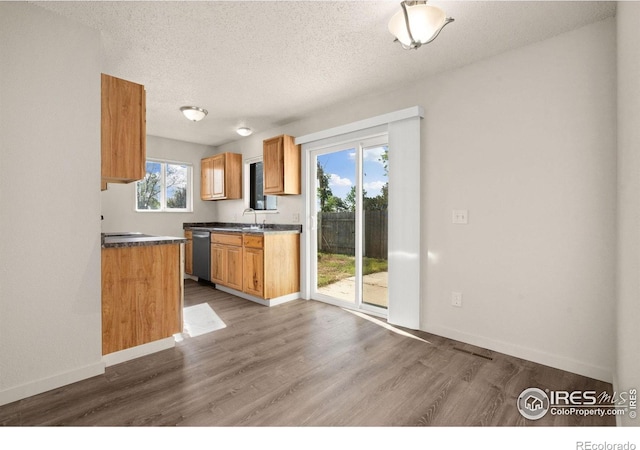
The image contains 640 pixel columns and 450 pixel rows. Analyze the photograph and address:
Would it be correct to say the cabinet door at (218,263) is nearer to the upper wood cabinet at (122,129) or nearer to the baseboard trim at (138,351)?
the baseboard trim at (138,351)

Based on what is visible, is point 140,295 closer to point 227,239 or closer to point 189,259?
point 227,239

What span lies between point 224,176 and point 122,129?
2862mm

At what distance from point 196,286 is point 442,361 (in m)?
3.86

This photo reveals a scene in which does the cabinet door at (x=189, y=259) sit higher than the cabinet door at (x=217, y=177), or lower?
lower

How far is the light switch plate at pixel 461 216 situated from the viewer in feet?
9.09

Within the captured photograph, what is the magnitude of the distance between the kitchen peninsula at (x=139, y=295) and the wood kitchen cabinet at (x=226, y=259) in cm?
154

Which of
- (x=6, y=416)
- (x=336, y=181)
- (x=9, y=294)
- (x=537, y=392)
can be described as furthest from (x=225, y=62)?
(x=537, y=392)

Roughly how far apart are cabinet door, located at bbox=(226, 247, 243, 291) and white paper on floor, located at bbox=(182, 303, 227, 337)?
54 cm

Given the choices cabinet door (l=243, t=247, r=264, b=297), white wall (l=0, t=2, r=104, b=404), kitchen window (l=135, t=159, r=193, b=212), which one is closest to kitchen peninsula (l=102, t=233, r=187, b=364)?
white wall (l=0, t=2, r=104, b=404)

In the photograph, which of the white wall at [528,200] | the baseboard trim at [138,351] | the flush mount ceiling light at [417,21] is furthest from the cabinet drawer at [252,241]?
the flush mount ceiling light at [417,21]

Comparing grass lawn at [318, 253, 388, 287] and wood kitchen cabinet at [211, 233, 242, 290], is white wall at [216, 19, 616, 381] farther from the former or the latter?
wood kitchen cabinet at [211, 233, 242, 290]

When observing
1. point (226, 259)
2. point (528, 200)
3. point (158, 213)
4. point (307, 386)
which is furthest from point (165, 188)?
point (528, 200)

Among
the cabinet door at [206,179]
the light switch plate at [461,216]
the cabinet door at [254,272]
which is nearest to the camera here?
the light switch plate at [461,216]

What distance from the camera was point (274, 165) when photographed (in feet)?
14.2
